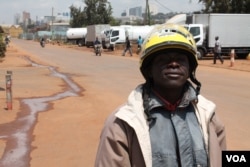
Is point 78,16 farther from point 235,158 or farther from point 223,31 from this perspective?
point 235,158

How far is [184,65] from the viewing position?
2074 millimetres

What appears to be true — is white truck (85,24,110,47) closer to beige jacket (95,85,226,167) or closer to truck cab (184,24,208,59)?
truck cab (184,24,208,59)

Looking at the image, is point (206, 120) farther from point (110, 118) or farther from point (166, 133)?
point (110, 118)

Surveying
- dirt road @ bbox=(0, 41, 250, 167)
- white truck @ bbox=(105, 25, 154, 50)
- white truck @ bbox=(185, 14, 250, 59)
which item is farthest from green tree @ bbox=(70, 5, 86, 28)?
dirt road @ bbox=(0, 41, 250, 167)

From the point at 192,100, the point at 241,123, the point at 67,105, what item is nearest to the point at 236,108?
the point at 241,123

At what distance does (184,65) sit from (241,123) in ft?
21.6

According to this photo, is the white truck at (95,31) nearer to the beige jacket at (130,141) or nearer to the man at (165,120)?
the man at (165,120)

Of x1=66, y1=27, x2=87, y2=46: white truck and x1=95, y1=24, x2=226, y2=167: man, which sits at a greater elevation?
x1=95, y1=24, x2=226, y2=167: man

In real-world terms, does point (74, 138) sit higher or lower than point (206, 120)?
lower

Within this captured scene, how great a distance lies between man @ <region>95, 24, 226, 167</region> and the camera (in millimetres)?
1902

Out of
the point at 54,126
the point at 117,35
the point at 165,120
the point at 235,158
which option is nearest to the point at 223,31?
the point at 117,35

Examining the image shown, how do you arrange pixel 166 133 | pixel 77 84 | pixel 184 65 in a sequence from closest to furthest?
pixel 166 133, pixel 184 65, pixel 77 84

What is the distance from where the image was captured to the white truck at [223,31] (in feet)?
97.4

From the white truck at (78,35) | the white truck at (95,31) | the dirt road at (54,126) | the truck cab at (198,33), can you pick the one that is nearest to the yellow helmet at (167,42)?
the dirt road at (54,126)
